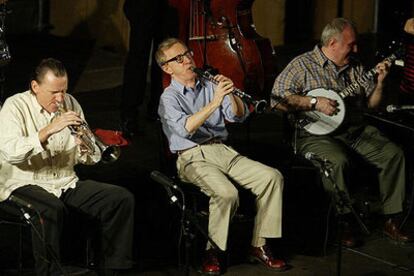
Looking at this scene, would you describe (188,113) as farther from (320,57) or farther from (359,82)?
(359,82)

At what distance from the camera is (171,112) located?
6.68 meters

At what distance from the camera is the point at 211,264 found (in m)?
6.68

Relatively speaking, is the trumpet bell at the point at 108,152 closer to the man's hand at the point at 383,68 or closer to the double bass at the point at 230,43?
the double bass at the point at 230,43

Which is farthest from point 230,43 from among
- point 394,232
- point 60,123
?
point 60,123

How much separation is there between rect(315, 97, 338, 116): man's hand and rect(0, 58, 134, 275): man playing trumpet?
1552 mm

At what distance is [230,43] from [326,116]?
85 centimetres

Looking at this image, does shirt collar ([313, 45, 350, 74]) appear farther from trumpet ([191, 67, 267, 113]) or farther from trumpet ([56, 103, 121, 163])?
trumpet ([56, 103, 121, 163])

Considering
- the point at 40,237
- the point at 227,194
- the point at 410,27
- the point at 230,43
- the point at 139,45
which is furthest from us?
the point at 139,45

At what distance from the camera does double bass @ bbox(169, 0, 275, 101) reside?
7547 millimetres

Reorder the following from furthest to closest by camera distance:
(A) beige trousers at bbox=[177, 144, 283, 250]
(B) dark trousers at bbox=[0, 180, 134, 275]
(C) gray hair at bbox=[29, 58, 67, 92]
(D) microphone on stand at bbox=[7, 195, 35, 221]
→ 1. (A) beige trousers at bbox=[177, 144, 283, 250]
2. (B) dark trousers at bbox=[0, 180, 134, 275]
3. (C) gray hair at bbox=[29, 58, 67, 92]
4. (D) microphone on stand at bbox=[7, 195, 35, 221]

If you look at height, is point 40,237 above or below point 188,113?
below

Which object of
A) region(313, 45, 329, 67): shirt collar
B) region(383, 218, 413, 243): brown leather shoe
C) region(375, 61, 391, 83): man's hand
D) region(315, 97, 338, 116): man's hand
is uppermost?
region(313, 45, 329, 67): shirt collar

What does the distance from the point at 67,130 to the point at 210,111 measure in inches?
33.9

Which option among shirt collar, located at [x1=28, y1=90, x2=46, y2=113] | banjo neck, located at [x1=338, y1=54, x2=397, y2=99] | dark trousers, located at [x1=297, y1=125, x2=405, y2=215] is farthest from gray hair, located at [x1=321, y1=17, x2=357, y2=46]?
shirt collar, located at [x1=28, y1=90, x2=46, y2=113]
